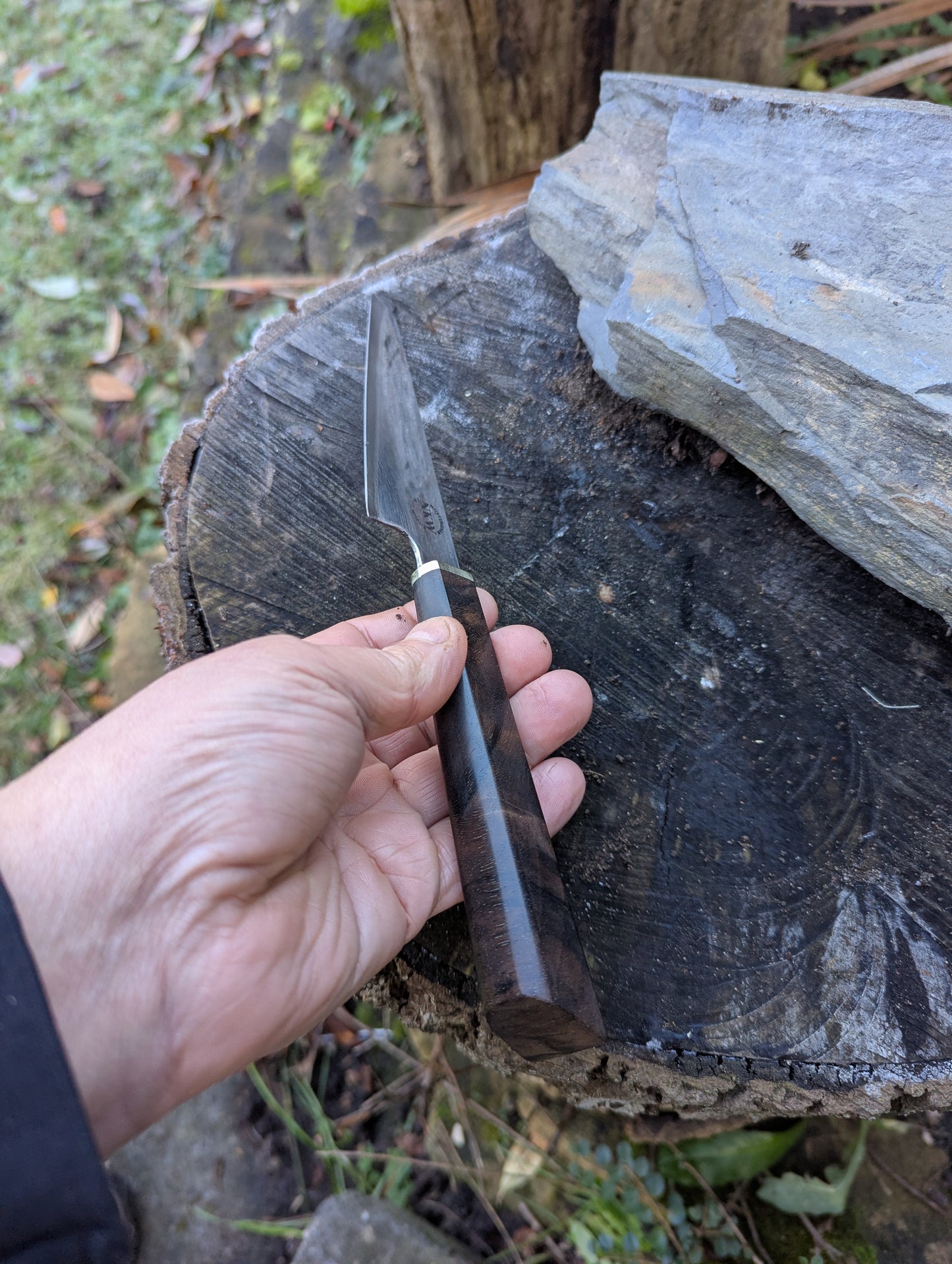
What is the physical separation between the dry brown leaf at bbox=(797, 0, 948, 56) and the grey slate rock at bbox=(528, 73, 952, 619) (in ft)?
3.74

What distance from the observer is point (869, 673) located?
144 centimetres

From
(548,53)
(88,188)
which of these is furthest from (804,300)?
(88,188)

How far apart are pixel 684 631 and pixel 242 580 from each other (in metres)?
0.85

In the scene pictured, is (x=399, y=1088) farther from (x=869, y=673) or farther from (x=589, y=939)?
(x=869, y=673)

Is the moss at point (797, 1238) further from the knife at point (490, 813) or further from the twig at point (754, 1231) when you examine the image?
the knife at point (490, 813)

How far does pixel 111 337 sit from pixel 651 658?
317 centimetres

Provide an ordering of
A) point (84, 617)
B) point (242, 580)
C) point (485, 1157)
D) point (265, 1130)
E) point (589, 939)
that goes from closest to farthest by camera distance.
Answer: point (589, 939) → point (242, 580) → point (485, 1157) → point (265, 1130) → point (84, 617)

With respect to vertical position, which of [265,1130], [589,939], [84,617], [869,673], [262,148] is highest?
[262,148]

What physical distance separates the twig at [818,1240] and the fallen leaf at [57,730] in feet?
9.05

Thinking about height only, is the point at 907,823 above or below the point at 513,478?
below

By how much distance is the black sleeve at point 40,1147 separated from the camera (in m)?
0.95

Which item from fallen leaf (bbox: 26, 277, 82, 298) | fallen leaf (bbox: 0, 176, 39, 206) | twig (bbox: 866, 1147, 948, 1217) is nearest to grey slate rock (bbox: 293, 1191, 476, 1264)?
twig (bbox: 866, 1147, 948, 1217)

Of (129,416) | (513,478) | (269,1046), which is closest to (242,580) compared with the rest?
(513,478)

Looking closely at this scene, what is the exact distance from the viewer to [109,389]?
3.49 metres
